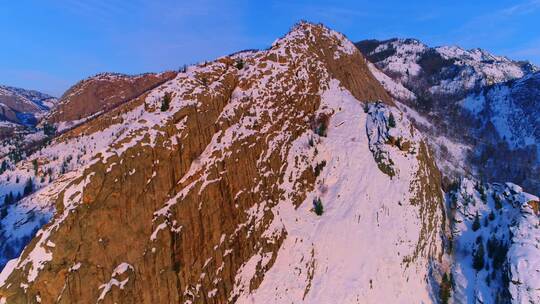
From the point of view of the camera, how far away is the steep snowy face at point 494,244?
35938 millimetres

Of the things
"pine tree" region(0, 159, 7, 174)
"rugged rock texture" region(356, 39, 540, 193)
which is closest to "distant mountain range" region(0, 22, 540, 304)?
"rugged rock texture" region(356, 39, 540, 193)

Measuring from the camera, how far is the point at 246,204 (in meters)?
37.0

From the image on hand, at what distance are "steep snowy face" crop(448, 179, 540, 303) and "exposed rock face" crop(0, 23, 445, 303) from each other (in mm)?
3223

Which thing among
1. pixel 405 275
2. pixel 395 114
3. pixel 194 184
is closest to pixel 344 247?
pixel 405 275

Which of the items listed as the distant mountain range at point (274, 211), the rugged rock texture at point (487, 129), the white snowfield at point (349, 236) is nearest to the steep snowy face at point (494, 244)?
the distant mountain range at point (274, 211)

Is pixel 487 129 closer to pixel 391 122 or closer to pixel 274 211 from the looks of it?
pixel 391 122

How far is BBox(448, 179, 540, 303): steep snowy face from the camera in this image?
3594 cm

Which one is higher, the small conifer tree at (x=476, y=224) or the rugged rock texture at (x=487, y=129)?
the rugged rock texture at (x=487, y=129)

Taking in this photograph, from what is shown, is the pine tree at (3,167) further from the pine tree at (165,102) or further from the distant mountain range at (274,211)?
the pine tree at (165,102)

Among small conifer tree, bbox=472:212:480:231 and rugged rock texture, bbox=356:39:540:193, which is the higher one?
rugged rock texture, bbox=356:39:540:193

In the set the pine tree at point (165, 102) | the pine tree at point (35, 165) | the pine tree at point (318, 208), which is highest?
the pine tree at point (165, 102)

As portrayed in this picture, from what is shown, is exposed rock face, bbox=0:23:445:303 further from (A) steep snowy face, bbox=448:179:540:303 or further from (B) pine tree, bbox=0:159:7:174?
(B) pine tree, bbox=0:159:7:174

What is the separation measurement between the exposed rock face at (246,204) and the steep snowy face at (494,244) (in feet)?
10.6

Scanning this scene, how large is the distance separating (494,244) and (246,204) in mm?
27114
